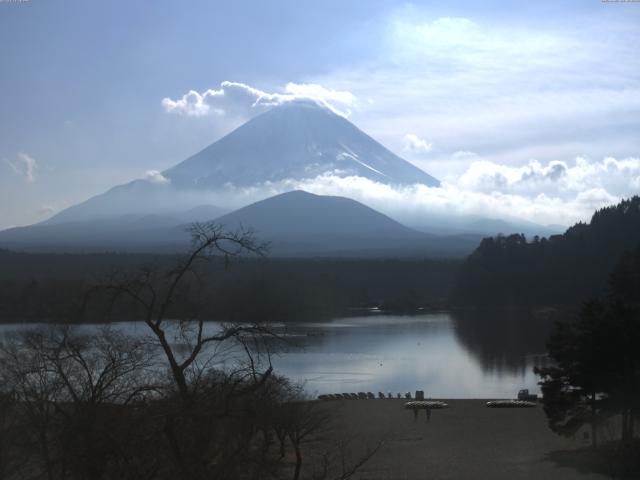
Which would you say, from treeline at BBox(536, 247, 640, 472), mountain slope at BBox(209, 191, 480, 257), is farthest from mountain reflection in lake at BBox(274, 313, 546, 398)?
mountain slope at BBox(209, 191, 480, 257)

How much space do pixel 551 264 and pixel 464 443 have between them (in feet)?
76.6

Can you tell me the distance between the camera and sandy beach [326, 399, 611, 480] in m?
7.25

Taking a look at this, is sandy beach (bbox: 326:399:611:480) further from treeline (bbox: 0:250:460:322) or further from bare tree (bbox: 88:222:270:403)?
bare tree (bbox: 88:222:270:403)

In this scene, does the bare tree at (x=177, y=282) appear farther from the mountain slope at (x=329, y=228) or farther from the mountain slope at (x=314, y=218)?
the mountain slope at (x=314, y=218)

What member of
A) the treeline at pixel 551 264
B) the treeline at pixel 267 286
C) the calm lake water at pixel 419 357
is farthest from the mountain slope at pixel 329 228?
the calm lake water at pixel 419 357

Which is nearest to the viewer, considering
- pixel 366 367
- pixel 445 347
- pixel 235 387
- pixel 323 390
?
pixel 235 387

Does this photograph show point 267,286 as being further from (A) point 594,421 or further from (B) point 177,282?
(B) point 177,282

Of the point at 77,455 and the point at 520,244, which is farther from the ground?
the point at 520,244

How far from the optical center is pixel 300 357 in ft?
56.2

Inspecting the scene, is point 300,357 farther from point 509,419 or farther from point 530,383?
point 509,419

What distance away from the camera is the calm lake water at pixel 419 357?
14028mm

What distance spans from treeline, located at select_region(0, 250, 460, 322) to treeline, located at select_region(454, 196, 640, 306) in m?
1.99

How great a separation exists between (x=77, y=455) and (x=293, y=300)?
20014mm

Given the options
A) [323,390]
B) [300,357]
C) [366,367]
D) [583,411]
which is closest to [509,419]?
[583,411]
